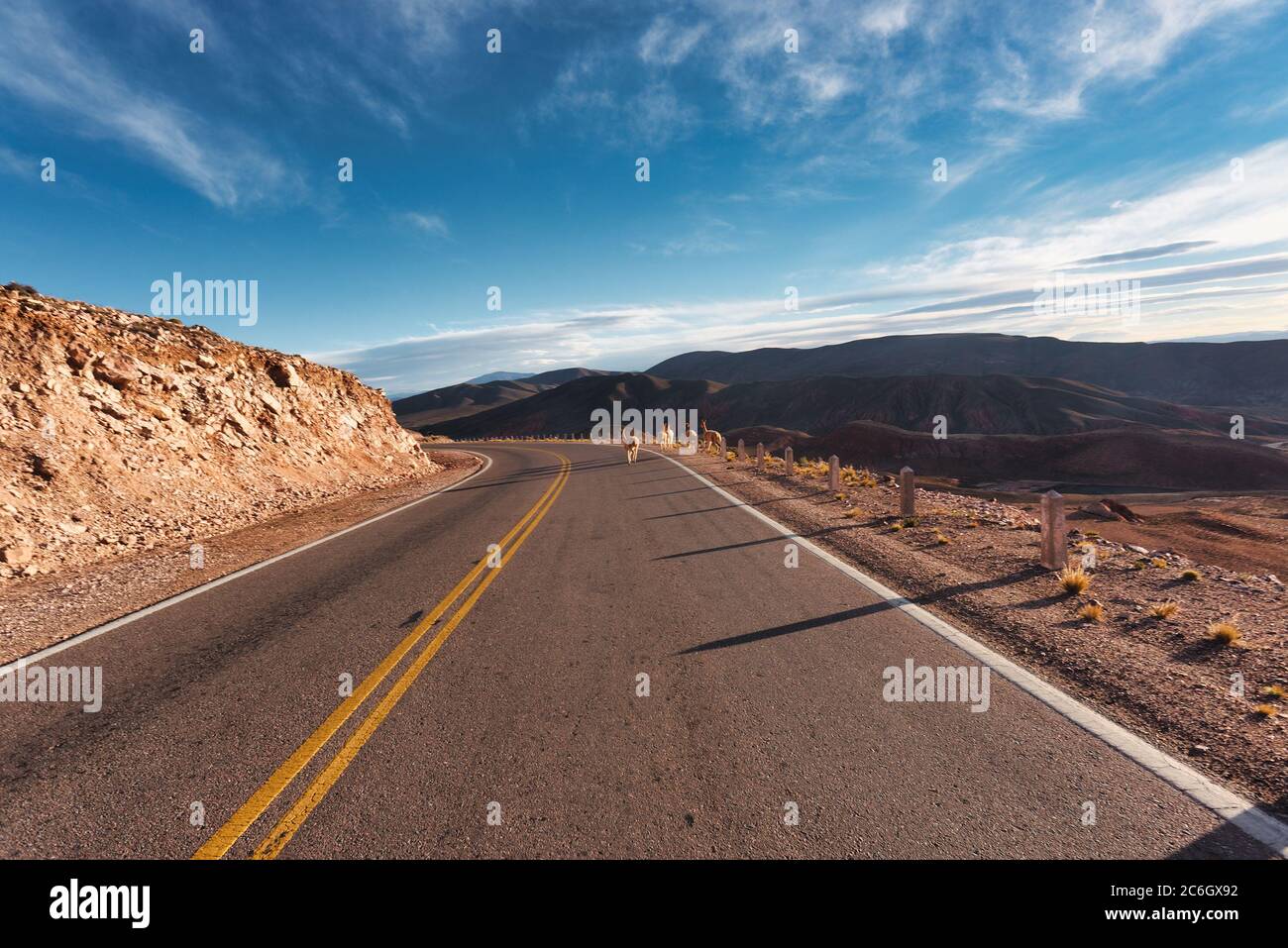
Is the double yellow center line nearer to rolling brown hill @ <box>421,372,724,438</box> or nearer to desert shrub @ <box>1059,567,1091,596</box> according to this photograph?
desert shrub @ <box>1059,567,1091,596</box>

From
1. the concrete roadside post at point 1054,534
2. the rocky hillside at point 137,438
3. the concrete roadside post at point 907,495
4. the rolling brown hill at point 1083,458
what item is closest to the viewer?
the concrete roadside post at point 1054,534

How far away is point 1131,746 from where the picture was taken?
3.54m

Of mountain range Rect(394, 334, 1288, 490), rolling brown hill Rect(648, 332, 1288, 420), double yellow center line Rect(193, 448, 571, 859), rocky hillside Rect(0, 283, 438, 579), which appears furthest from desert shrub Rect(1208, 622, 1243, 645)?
rolling brown hill Rect(648, 332, 1288, 420)

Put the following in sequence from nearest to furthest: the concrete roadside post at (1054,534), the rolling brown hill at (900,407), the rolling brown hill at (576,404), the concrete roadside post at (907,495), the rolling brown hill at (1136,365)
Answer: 1. the concrete roadside post at (1054,534)
2. the concrete roadside post at (907,495)
3. the rolling brown hill at (900,407)
4. the rolling brown hill at (1136,365)
5. the rolling brown hill at (576,404)

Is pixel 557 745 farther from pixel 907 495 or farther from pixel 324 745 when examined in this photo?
pixel 907 495

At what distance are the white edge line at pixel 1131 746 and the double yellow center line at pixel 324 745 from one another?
4.46m

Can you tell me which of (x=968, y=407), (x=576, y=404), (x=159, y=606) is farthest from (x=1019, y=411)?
(x=159, y=606)

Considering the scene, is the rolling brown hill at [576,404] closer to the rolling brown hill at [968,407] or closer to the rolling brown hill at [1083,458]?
the rolling brown hill at [968,407]

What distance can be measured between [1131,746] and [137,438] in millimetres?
17578

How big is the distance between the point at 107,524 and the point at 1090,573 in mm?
15142

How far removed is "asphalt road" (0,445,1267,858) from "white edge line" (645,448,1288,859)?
92 millimetres

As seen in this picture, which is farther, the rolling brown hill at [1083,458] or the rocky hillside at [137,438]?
the rolling brown hill at [1083,458]

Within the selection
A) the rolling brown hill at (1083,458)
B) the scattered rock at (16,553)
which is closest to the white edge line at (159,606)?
the scattered rock at (16,553)

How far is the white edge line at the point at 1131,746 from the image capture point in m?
2.85
